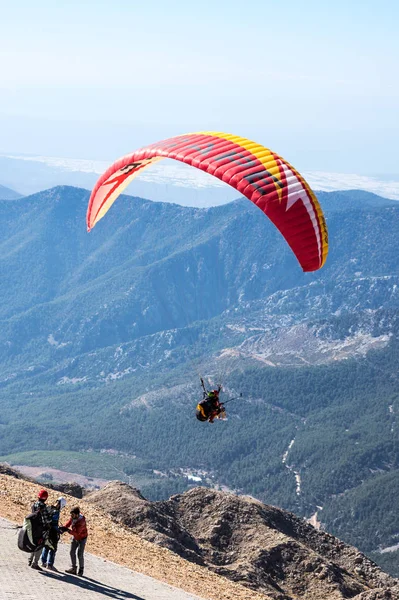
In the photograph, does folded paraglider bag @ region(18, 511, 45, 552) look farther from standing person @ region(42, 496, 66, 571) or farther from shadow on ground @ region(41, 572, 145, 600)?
shadow on ground @ region(41, 572, 145, 600)

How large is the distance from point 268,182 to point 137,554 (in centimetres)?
1967

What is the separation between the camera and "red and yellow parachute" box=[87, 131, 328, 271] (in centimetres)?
4428

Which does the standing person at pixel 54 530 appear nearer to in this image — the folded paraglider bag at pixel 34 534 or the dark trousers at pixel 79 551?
the folded paraglider bag at pixel 34 534

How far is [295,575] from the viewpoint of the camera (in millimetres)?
55812

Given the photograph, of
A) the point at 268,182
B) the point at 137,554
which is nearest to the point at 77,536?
the point at 137,554

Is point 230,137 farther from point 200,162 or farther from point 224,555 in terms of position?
point 224,555

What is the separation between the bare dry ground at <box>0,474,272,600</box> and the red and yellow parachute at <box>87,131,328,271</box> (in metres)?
16.4

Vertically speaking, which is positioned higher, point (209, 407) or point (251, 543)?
point (209, 407)

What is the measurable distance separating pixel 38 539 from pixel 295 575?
2556 centimetres

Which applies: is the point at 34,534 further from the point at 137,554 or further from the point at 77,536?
the point at 137,554

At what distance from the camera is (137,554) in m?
44.5

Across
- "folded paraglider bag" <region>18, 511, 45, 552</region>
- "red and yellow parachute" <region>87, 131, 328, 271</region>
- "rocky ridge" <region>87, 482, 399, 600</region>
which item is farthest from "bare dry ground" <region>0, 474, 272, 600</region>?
"red and yellow parachute" <region>87, 131, 328, 271</region>

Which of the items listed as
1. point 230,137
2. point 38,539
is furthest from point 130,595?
point 230,137

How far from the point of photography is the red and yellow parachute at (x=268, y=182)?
4428cm
